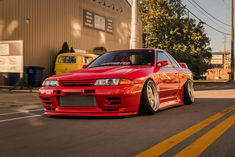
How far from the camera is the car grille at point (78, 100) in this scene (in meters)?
5.88

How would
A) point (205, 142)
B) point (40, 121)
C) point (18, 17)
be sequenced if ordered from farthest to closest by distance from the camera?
point (18, 17) < point (40, 121) < point (205, 142)

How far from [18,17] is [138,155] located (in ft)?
61.6

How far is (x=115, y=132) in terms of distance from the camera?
4.70 metres

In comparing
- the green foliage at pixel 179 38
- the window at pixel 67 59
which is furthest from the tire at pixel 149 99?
the green foliage at pixel 179 38

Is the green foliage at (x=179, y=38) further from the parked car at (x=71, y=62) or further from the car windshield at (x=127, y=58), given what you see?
the car windshield at (x=127, y=58)

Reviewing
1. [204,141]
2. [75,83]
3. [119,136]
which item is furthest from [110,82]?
[204,141]

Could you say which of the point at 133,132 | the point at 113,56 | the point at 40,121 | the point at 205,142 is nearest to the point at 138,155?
the point at 205,142

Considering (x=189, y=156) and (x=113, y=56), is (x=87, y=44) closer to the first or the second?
(x=113, y=56)

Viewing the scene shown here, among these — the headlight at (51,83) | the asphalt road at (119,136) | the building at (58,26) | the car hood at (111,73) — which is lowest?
the asphalt road at (119,136)

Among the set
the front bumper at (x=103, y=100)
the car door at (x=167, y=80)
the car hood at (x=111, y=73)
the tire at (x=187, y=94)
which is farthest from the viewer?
the tire at (x=187, y=94)

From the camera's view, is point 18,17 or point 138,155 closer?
point 138,155

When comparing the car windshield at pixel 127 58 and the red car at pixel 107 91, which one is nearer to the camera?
the red car at pixel 107 91

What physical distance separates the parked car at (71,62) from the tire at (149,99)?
41.3 ft

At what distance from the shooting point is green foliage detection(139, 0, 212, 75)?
137ft
